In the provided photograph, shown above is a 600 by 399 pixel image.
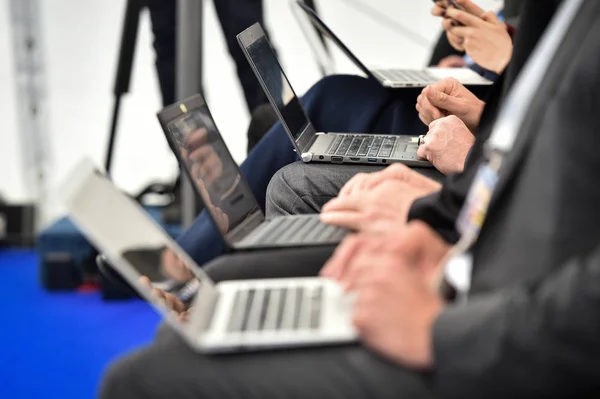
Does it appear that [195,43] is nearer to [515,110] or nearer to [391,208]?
[391,208]

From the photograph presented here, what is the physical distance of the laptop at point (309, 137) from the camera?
4.13ft

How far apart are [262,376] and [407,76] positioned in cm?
107

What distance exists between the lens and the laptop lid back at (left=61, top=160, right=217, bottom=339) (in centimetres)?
65

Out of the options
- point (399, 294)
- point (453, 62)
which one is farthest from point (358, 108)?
point (399, 294)

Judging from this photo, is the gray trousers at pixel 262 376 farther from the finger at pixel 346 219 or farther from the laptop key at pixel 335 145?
the laptop key at pixel 335 145

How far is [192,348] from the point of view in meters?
0.65

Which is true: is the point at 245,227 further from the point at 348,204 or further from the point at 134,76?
the point at 134,76

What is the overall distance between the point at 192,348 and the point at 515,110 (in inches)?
13.0

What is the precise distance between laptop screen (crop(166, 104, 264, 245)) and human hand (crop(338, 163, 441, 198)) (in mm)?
158

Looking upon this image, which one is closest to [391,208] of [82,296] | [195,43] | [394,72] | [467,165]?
[467,165]

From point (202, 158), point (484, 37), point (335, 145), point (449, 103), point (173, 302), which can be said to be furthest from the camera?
point (484, 37)

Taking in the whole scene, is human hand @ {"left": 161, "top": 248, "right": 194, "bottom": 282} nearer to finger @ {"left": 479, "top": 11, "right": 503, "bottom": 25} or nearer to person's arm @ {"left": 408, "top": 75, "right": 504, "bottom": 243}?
person's arm @ {"left": 408, "top": 75, "right": 504, "bottom": 243}

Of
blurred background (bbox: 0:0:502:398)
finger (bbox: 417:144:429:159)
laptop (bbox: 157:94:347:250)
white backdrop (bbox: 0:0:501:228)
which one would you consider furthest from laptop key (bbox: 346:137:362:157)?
white backdrop (bbox: 0:0:501:228)

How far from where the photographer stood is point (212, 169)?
1002 mm
